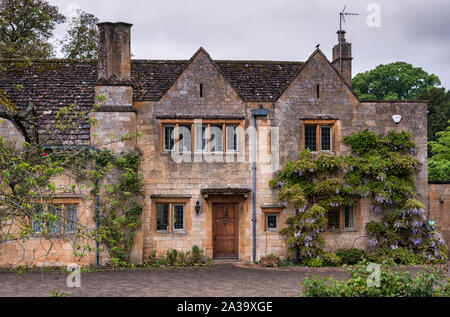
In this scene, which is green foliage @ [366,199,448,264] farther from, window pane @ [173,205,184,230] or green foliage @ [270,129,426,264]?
window pane @ [173,205,184,230]

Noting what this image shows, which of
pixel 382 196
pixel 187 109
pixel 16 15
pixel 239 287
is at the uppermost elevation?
pixel 16 15

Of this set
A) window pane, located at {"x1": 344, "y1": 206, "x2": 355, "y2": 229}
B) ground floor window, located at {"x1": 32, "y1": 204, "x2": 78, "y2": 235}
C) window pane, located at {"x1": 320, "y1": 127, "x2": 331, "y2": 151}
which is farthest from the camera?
window pane, located at {"x1": 320, "y1": 127, "x2": 331, "y2": 151}

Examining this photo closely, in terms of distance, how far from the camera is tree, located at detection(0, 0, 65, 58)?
28875mm

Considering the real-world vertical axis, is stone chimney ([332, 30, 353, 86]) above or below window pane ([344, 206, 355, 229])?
above

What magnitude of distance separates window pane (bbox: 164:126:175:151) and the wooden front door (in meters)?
2.81

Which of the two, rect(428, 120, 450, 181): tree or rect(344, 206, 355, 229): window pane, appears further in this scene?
rect(428, 120, 450, 181): tree

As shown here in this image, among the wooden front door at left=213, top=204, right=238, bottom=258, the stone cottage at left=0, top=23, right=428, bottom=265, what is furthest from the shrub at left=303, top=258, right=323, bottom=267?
the wooden front door at left=213, top=204, right=238, bottom=258

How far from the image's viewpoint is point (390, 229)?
722 inches

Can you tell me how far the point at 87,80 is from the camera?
19.9 metres
